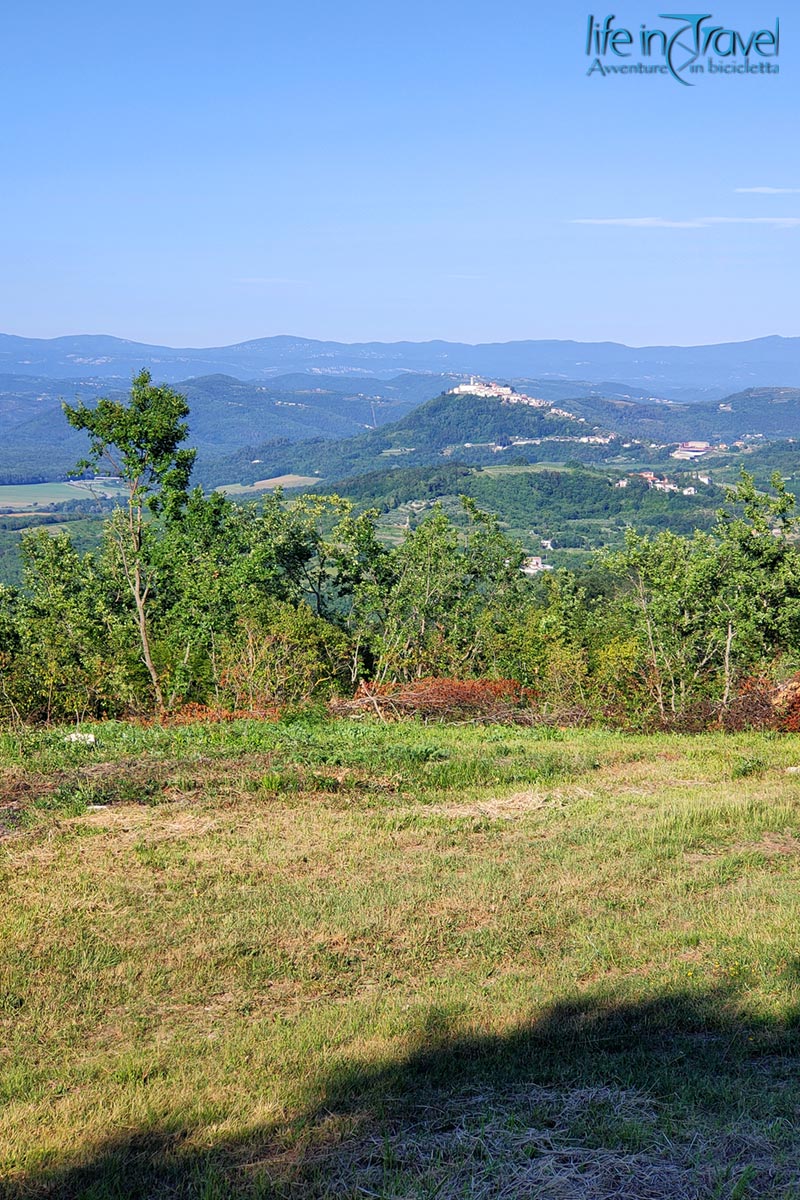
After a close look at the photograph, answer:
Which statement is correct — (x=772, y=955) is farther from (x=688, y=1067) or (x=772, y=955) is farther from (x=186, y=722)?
(x=186, y=722)

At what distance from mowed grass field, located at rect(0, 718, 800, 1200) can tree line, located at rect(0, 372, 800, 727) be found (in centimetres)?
658

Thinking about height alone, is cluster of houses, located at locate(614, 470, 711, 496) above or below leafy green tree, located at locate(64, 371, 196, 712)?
below

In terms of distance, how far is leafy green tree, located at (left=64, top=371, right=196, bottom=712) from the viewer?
2275cm

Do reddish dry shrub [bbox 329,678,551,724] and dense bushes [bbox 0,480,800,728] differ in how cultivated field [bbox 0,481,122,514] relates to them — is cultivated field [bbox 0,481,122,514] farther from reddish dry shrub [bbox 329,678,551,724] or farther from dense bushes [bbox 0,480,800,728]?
reddish dry shrub [bbox 329,678,551,724]

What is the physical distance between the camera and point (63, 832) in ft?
33.8

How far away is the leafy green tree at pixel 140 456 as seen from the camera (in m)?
22.8

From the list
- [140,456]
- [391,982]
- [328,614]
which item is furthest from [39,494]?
[391,982]

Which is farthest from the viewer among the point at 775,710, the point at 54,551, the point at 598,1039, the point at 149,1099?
the point at 54,551

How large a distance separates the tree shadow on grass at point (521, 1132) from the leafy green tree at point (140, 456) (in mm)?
16900

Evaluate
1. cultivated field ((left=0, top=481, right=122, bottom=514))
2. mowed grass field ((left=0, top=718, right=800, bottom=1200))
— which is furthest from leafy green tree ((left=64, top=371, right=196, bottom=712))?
cultivated field ((left=0, top=481, right=122, bottom=514))

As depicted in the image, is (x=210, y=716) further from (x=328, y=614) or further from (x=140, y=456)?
(x=328, y=614)

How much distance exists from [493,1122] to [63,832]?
6499mm

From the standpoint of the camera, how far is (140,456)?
23.5 m

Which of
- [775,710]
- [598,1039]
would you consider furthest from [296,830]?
[775,710]
